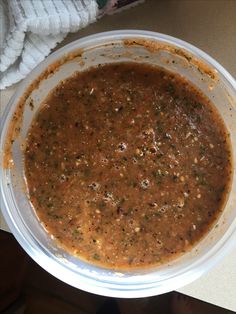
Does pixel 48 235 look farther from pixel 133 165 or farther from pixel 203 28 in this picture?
pixel 203 28

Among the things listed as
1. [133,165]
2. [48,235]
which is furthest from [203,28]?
[48,235]
